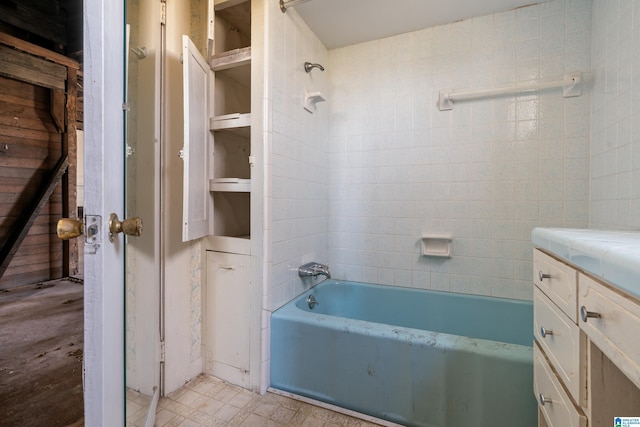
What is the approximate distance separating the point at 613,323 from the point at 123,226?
100 centimetres

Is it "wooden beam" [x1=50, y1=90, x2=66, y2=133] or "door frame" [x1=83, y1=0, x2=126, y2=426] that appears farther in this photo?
"wooden beam" [x1=50, y1=90, x2=66, y2=133]

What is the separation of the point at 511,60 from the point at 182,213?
2.31 meters

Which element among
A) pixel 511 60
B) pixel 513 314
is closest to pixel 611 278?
pixel 513 314

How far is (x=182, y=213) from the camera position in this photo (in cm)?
156

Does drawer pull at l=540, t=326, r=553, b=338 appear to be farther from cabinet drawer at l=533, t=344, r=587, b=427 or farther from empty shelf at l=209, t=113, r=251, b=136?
empty shelf at l=209, t=113, r=251, b=136

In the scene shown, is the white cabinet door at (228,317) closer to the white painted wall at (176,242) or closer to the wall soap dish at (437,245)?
the white painted wall at (176,242)

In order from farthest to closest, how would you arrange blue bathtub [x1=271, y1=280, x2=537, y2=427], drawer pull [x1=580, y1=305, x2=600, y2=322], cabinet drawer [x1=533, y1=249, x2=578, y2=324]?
blue bathtub [x1=271, y1=280, x2=537, y2=427]
cabinet drawer [x1=533, y1=249, x2=578, y2=324]
drawer pull [x1=580, y1=305, x2=600, y2=322]

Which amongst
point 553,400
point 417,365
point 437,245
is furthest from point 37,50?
point 553,400

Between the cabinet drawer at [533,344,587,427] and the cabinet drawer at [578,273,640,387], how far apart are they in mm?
214

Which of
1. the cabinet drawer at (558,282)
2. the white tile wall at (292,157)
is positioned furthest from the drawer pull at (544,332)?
the white tile wall at (292,157)

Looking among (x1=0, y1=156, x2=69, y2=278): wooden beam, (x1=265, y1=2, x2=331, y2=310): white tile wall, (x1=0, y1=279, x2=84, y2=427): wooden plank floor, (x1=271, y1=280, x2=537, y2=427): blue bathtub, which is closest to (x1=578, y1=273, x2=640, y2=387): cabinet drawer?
(x1=271, y1=280, x2=537, y2=427): blue bathtub

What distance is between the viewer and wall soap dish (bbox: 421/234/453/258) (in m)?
2.00

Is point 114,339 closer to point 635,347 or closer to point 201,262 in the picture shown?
point 635,347

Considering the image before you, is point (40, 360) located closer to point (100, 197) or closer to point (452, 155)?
point (100, 197)
